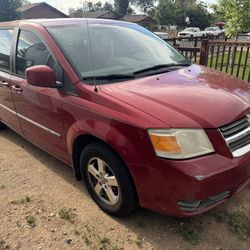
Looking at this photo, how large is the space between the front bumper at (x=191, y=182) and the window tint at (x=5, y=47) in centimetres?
252

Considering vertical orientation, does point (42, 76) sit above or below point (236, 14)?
above

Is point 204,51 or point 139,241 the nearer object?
point 139,241

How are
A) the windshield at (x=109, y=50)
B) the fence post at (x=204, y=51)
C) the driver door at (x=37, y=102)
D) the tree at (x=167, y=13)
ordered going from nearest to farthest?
the windshield at (x=109, y=50), the driver door at (x=37, y=102), the fence post at (x=204, y=51), the tree at (x=167, y=13)

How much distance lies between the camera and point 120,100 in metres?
2.54

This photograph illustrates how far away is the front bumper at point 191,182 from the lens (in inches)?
89.0

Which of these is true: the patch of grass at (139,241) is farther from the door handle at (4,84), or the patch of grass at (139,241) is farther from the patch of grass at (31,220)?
the door handle at (4,84)

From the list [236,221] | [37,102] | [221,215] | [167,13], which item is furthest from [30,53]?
[167,13]

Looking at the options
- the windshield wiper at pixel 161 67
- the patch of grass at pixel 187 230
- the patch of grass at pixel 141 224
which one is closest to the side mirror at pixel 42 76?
the windshield wiper at pixel 161 67

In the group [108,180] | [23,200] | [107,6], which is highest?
[108,180]

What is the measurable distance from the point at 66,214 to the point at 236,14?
11.9 metres

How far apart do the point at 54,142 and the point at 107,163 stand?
3.03 ft

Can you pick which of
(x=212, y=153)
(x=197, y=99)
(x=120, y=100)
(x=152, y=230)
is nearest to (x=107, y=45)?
(x=120, y=100)

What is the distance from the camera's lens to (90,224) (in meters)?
2.83

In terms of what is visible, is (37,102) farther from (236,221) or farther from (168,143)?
(236,221)
